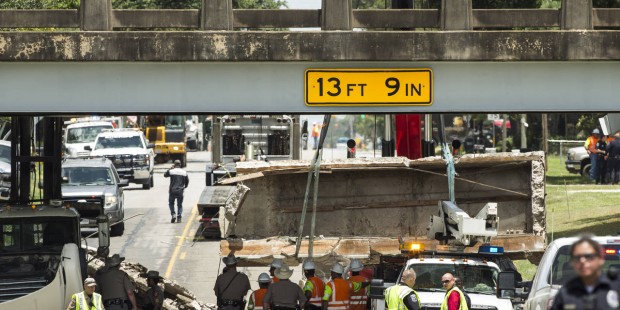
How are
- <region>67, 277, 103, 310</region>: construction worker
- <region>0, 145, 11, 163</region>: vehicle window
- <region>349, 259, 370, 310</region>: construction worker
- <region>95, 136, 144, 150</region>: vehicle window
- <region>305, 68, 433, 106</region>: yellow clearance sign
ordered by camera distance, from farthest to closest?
<region>95, 136, 144, 150</region>: vehicle window < <region>0, 145, 11, 163</region>: vehicle window < <region>349, 259, 370, 310</region>: construction worker < <region>67, 277, 103, 310</region>: construction worker < <region>305, 68, 433, 106</region>: yellow clearance sign

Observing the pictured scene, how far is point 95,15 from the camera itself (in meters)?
15.8

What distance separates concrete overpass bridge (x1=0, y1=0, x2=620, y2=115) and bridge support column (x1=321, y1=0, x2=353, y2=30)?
0.01 metres

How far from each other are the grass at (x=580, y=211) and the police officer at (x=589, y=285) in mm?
16935

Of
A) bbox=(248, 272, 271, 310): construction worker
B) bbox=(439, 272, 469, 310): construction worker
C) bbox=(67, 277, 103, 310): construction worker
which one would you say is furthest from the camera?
bbox=(248, 272, 271, 310): construction worker

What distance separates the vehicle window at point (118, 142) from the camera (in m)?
43.8

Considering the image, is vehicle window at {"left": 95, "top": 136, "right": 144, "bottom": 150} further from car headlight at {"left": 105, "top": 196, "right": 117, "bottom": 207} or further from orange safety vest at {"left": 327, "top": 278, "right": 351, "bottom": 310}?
orange safety vest at {"left": 327, "top": 278, "right": 351, "bottom": 310}

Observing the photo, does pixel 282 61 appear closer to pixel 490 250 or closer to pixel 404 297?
pixel 404 297

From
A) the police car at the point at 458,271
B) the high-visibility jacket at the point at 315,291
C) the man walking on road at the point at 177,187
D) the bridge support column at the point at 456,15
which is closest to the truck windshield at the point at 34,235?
the high-visibility jacket at the point at 315,291

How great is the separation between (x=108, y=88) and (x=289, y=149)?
70.0ft

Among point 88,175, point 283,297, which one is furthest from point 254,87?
point 88,175

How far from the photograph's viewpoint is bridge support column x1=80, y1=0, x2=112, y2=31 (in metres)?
15.8

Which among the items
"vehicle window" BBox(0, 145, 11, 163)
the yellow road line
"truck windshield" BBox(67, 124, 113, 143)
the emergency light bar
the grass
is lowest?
the yellow road line

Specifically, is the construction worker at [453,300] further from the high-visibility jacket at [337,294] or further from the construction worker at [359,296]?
the construction worker at [359,296]

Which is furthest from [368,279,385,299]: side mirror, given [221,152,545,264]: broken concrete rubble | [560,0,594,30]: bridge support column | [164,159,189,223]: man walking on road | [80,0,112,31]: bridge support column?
[164,159,189,223]: man walking on road
